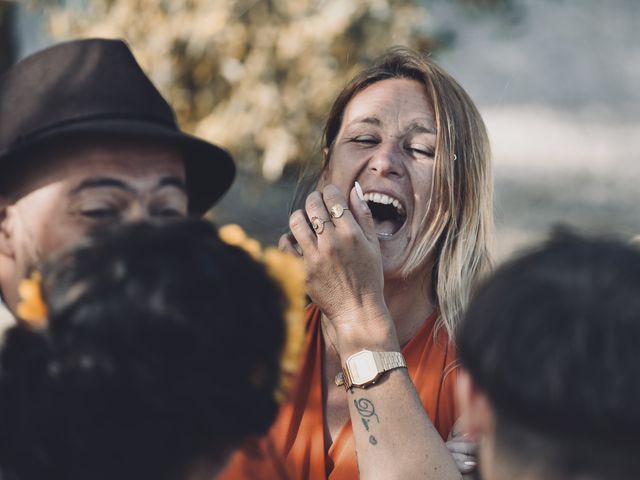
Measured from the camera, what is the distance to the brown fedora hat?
169 cm

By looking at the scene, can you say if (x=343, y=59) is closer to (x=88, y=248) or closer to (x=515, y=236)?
(x=515, y=236)

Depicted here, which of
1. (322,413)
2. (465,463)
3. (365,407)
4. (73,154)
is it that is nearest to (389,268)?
(322,413)

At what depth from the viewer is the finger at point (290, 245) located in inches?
92.4

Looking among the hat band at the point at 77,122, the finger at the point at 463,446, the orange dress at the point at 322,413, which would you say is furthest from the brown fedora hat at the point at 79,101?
the finger at the point at 463,446

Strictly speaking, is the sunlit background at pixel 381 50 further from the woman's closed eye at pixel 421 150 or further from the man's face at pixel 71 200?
the man's face at pixel 71 200

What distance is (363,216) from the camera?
2240 mm

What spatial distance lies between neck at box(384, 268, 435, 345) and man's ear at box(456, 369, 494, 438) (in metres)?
1.03

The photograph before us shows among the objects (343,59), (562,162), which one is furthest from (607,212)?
(343,59)

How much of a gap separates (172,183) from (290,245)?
25.5 inches

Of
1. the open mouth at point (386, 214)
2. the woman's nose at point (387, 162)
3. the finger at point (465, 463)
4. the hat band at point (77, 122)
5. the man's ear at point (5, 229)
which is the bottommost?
the finger at point (465, 463)

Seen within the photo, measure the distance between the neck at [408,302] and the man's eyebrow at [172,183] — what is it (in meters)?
0.88

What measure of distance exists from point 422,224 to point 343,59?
2232 millimetres

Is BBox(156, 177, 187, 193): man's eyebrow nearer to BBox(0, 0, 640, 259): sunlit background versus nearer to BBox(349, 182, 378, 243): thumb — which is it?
BBox(349, 182, 378, 243): thumb

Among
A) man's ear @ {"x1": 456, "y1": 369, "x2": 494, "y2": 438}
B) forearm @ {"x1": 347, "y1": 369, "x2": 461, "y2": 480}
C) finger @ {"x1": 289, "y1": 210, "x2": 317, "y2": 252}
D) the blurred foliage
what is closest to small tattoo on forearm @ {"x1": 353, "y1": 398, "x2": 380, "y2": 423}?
forearm @ {"x1": 347, "y1": 369, "x2": 461, "y2": 480}
